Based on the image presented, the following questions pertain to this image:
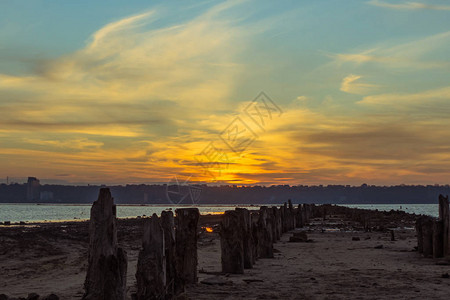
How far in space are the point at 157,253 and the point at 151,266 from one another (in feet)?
0.71

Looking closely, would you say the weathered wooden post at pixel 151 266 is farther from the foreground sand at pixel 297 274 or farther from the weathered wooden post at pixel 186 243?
the weathered wooden post at pixel 186 243

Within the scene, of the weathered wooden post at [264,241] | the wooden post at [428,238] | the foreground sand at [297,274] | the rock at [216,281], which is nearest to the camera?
the foreground sand at [297,274]

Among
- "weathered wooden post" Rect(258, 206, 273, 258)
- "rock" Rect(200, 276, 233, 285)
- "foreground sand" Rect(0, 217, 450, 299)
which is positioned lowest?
"foreground sand" Rect(0, 217, 450, 299)

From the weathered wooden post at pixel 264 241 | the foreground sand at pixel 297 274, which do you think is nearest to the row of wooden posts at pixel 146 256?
the foreground sand at pixel 297 274

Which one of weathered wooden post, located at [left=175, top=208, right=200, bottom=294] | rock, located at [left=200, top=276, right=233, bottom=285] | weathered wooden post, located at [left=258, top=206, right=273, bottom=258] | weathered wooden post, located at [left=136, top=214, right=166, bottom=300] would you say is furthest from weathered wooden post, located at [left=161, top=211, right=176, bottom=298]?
weathered wooden post, located at [left=258, top=206, right=273, bottom=258]

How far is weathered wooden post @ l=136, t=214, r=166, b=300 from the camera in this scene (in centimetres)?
789

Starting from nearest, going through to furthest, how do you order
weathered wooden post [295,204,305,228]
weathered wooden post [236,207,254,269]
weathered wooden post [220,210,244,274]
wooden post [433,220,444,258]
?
weathered wooden post [220,210,244,274] → weathered wooden post [236,207,254,269] → wooden post [433,220,444,258] → weathered wooden post [295,204,305,228]

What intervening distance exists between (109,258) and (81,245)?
1846cm

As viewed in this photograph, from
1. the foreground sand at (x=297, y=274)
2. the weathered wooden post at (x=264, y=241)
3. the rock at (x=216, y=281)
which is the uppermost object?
the weathered wooden post at (x=264, y=241)

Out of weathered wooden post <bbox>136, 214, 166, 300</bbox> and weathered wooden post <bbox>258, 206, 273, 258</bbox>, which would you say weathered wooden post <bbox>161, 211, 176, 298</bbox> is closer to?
weathered wooden post <bbox>136, 214, 166, 300</bbox>

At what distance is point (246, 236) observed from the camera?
1280cm

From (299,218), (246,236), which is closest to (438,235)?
(246,236)

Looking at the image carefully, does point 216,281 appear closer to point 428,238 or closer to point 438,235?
point 438,235

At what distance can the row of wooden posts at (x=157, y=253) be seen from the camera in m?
6.72
